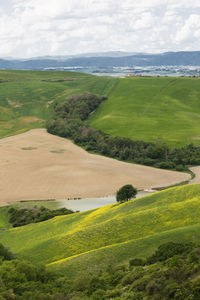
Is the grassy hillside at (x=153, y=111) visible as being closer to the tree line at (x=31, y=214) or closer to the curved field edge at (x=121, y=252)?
the tree line at (x=31, y=214)

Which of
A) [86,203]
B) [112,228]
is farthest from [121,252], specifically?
[86,203]

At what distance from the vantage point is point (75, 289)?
26.5 m

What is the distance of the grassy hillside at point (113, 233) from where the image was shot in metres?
32.2

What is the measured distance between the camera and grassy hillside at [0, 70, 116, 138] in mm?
145875

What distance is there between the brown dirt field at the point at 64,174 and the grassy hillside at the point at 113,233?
64.2 ft

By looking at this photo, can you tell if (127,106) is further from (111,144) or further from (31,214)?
(31,214)

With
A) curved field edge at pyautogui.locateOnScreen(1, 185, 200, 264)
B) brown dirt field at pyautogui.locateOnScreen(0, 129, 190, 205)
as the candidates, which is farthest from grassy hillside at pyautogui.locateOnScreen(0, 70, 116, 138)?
curved field edge at pyautogui.locateOnScreen(1, 185, 200, 264)

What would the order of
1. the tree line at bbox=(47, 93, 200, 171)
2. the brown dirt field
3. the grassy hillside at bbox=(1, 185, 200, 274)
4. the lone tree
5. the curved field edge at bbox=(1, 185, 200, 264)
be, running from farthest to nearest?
the tree line at bbox=(47, 93, 200, 171) → the brown dirt field → the lone tree → the curved field edge at bbox=(1, 185, 200, 264) → the grassy hillside at bbox=(1, 185, 200, 274)

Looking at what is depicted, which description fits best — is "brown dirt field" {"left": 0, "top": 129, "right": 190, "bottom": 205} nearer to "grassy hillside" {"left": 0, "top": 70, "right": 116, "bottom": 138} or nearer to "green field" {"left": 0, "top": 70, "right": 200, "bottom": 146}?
"green field" {"left": 0, "top": 70, "right": 200, "bottom": 146}

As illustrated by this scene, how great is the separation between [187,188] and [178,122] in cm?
8087

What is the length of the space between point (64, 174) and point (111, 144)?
93.6 ft

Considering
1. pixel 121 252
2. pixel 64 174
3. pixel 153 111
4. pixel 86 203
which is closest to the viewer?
pixel 121 252

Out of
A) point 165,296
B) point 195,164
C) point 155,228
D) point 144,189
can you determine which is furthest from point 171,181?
point 165,296

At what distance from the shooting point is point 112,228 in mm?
39281
